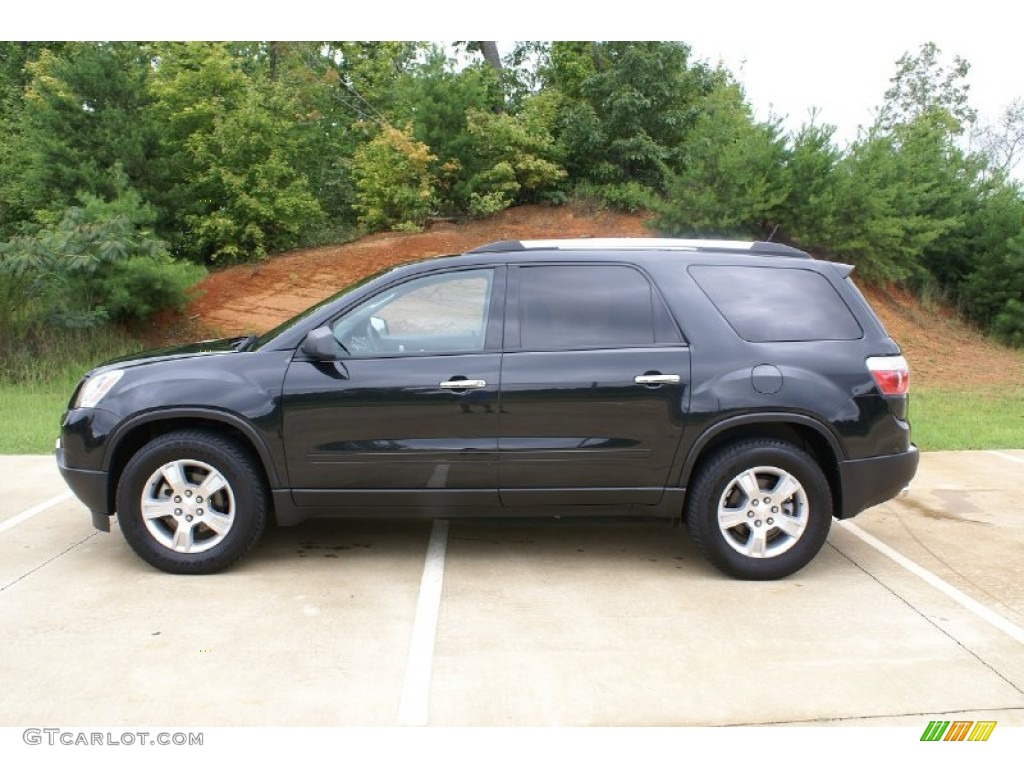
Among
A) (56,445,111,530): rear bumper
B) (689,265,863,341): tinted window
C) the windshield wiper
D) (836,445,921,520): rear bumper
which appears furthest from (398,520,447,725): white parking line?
(836,445,921,520): rear bumper

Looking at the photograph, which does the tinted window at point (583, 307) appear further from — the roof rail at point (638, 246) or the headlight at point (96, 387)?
the headlight at point (96, 387)

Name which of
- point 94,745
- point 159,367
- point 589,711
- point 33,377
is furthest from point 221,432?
point 33,377

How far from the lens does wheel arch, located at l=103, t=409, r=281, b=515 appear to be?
4.95m

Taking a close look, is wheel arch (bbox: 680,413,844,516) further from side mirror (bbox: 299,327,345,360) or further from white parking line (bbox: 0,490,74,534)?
white parking line (bbox: 0,490,74,534)

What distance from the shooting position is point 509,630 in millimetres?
4293

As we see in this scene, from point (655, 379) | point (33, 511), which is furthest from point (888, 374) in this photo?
point (33, 511)

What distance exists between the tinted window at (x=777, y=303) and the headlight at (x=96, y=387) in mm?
3254

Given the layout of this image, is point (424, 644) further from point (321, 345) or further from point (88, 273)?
point (88, 273)

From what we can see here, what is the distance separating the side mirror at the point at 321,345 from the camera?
486 cm

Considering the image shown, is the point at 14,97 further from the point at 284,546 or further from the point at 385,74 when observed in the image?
the point at 284,546

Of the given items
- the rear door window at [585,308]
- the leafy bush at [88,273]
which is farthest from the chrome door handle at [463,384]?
the leafy bush at [88,273]

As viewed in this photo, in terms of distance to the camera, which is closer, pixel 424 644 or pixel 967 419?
pixel 424 644

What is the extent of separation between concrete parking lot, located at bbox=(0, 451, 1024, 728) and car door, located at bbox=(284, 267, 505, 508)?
0.48m

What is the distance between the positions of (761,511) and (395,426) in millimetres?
2021
